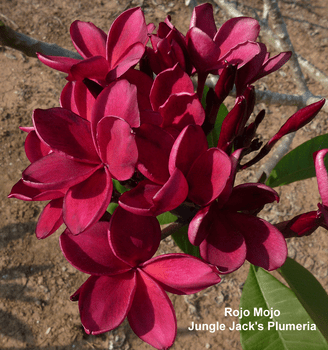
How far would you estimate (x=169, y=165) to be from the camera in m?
0.47

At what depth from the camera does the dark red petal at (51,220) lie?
56 centimetres

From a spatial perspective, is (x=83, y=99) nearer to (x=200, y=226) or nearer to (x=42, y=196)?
(x=42, y=196)

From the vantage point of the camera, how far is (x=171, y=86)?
545mm

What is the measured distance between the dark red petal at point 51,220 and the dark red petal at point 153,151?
0.60 feet

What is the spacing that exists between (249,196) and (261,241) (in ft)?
0.25

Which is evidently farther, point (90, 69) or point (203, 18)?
point (203, 18)

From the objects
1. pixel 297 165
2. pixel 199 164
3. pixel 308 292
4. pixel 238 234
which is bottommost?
pixel 308 292

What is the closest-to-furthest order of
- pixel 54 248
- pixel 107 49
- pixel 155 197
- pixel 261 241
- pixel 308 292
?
pixel 155 197
pixel 261 241
pixel 107 49
pixel 308 292
pixel 54 248

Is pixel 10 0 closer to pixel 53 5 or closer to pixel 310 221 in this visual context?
pixel 53 5

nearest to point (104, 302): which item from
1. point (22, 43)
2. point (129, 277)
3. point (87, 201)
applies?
point (129, 277)

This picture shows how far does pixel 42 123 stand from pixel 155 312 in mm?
344

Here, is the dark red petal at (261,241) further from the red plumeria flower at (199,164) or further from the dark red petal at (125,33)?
the dark red petal at (125,33)

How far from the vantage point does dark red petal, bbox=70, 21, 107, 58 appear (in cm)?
65

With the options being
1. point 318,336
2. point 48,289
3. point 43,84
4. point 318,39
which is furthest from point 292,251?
point 43,84
